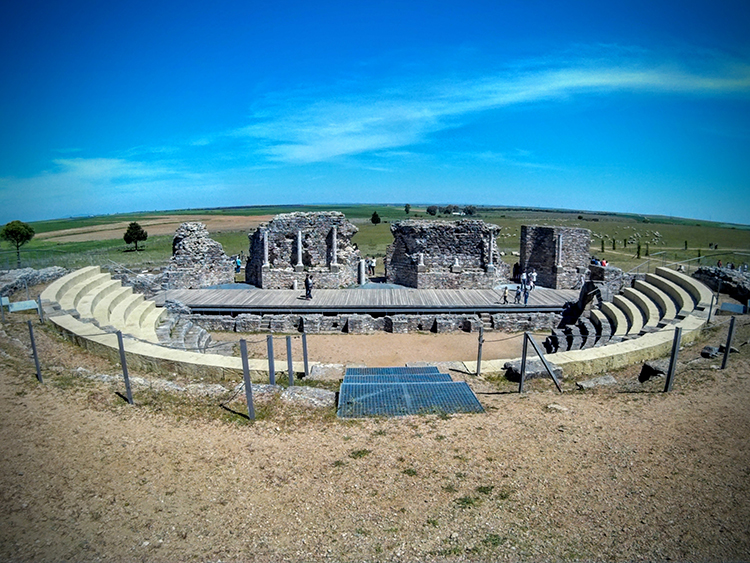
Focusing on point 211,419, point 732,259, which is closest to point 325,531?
point 211,419

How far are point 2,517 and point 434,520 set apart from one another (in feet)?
15.3

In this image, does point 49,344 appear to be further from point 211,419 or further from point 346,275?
point 346,275

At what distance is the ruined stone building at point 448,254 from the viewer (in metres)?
22.1

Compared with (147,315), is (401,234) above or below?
above

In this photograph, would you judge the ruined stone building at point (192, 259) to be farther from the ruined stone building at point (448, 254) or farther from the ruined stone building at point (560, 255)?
the ruined stone building at point (560, 255)

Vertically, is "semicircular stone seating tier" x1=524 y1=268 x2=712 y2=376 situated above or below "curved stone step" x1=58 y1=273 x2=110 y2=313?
below

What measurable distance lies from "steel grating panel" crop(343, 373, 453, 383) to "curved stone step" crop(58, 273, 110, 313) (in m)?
9.41

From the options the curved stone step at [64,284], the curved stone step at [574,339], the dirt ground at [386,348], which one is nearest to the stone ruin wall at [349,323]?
the dirt ground at [386,348]

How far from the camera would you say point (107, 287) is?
52.6 feet

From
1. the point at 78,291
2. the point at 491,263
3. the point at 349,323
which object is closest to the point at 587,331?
the point at 491,263

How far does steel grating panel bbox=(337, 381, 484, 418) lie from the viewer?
759 centimetres

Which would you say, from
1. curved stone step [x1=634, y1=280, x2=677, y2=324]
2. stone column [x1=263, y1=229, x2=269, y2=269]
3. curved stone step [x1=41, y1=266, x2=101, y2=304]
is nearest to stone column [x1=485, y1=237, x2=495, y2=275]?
curved stone step [x1=634, y1=280, x2=677, y2=324]

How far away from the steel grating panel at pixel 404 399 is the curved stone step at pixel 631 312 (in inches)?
296

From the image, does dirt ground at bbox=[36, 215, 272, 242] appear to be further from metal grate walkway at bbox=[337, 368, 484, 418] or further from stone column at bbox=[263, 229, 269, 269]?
metal grate walkway at bbox=[337, 368, 484, 418]
